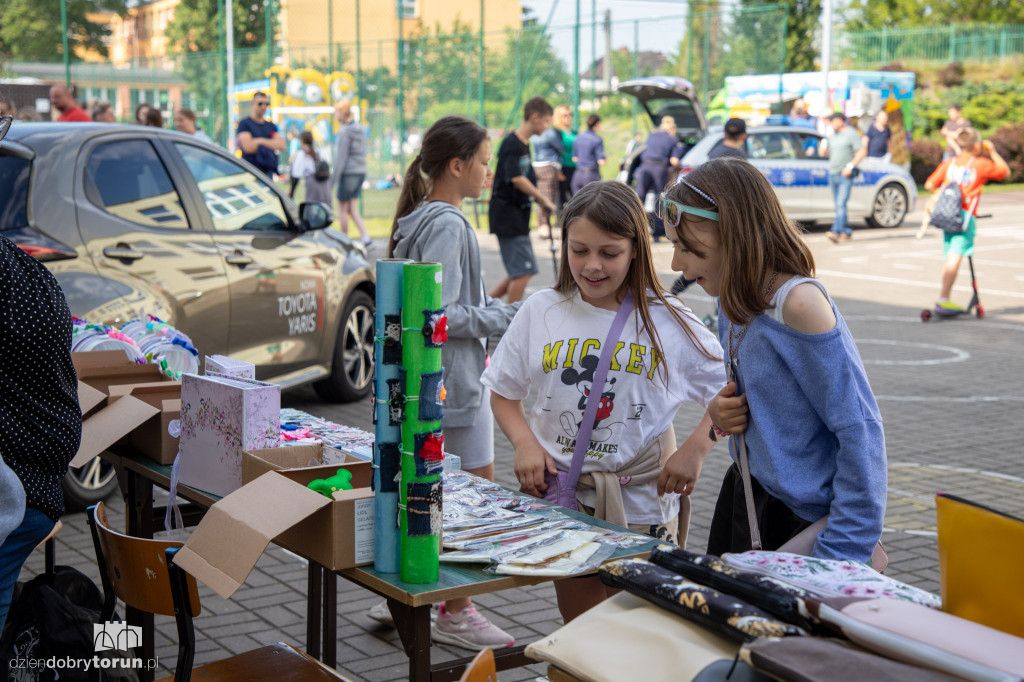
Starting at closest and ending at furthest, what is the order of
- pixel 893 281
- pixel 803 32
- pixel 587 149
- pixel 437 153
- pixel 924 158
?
1. pixel 437 153
2. pixel 893 281
3. pixel 587 149
4. pixel 924 158
5. pixel 803 32

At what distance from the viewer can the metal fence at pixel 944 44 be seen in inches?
1629

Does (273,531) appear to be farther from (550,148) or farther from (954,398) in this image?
(550,148)

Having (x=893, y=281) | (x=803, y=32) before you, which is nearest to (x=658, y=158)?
(x=893, y=281)

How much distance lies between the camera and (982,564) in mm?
1744

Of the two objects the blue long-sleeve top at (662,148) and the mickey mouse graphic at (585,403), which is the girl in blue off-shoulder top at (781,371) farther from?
the blue long-sleeve top at (662,148)

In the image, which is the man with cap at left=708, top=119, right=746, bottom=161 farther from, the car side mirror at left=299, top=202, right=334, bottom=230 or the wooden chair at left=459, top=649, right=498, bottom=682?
the wooden chair at left=459, top=649, right=498, bottom=682

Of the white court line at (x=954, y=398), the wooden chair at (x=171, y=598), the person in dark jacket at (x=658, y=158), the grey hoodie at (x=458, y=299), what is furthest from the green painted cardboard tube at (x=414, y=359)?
the person in dark jacket at (x=658, y=158)

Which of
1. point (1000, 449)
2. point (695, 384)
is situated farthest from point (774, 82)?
point (695, 384)

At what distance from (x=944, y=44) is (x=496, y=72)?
73.4 ft

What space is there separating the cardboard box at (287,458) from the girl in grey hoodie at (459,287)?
1.12 m

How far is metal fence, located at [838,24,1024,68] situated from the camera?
136 feet

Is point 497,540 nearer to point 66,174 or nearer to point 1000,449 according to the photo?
point 66,174

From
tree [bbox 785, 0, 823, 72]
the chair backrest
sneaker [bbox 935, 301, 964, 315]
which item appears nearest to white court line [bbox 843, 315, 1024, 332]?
sneaker [bbox 935, 301, 964, 315]

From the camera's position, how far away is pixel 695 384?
3.33 meters
